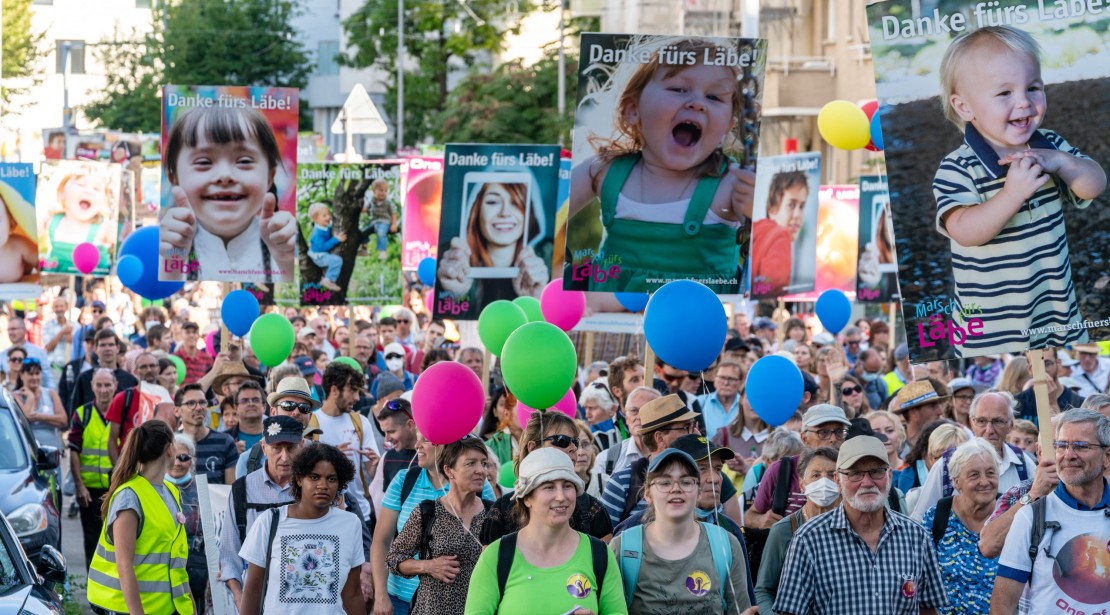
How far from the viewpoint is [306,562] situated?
24.8 feet

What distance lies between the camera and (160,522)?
846cm

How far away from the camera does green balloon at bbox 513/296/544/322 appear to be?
13672mm

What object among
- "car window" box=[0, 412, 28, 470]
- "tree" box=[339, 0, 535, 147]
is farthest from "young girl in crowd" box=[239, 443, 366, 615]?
"tree" box=[339, 0, 535, 147]

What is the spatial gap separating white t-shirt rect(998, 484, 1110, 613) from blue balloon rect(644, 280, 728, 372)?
204cm

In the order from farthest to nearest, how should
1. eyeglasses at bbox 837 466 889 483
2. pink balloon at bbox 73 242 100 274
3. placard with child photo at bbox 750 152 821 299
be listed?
pink balloon at bbox 73 242 100 274, placard with child photo at bbox 750 152 821 299, eyeglasses at bbox 837 466 889 483

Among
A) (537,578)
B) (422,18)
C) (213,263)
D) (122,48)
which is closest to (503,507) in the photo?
(537,578)

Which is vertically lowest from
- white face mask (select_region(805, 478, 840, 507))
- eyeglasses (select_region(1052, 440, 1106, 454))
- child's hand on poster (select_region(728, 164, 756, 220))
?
white face mask (select_region(805, 478, 840, 507))

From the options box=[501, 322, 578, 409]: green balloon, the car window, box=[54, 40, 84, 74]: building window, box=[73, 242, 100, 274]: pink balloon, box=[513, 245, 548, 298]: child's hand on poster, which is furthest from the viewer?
box=[54, 40, 84, 74]: building window

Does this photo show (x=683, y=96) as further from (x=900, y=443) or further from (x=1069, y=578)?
(x=1069, y=578)

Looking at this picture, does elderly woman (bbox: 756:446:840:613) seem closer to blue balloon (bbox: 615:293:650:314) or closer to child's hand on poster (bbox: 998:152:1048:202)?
child's hand on poster (bbox: 998:152:1048:202)

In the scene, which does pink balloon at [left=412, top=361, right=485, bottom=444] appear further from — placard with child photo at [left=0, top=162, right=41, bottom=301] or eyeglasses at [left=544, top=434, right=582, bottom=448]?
placard with child photo at [left=0, top=162, right=41, bottom=301]

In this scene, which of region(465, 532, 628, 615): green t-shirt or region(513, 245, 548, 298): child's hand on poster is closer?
region(465, 532, 628, 615): green t-shirt

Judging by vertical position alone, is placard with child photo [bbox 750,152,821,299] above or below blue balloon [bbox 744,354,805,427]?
above

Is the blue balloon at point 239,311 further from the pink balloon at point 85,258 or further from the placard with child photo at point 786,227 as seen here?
the pink balloon at point 85,258
